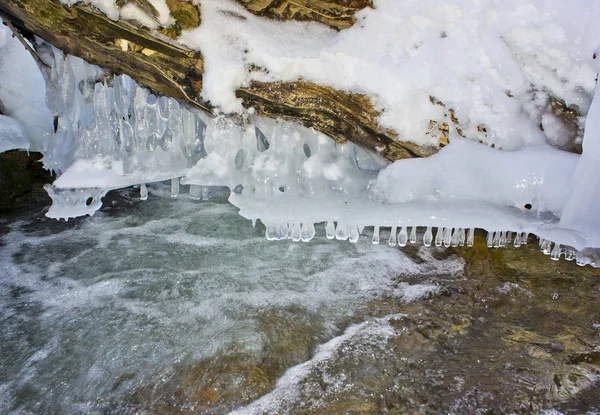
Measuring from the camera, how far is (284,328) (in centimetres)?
309

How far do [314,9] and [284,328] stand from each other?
2.07 m

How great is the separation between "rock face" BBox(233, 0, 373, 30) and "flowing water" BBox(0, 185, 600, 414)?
5.56ft

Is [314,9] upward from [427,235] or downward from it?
upward

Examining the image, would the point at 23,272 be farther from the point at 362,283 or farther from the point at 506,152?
the point at 506,152

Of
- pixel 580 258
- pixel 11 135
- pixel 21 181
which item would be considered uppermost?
pixel 11 135

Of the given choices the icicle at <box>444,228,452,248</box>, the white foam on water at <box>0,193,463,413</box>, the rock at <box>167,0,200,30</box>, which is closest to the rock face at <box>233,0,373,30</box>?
the rock at <box>167,0,200,30</box>

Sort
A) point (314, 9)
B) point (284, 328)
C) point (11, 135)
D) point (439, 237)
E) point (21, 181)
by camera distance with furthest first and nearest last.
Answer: point (21, 181) → point (11, 135) → point (439, 237) → point (314, 9) → point (284, 328)

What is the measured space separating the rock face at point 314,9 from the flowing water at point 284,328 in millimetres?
1695

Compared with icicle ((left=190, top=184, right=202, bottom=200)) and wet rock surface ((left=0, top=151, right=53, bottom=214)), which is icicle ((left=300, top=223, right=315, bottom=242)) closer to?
icicle ((left=190, top=184, right=202, bottom=200))

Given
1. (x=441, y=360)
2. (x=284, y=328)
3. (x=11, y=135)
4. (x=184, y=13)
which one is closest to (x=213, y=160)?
A: (x=184, y=13)

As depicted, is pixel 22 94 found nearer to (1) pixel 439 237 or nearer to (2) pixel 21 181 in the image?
(2) pixel 21 181

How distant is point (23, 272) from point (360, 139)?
8.75 feet

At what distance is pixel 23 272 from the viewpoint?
3807 mm

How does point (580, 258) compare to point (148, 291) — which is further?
point (148, 291)
